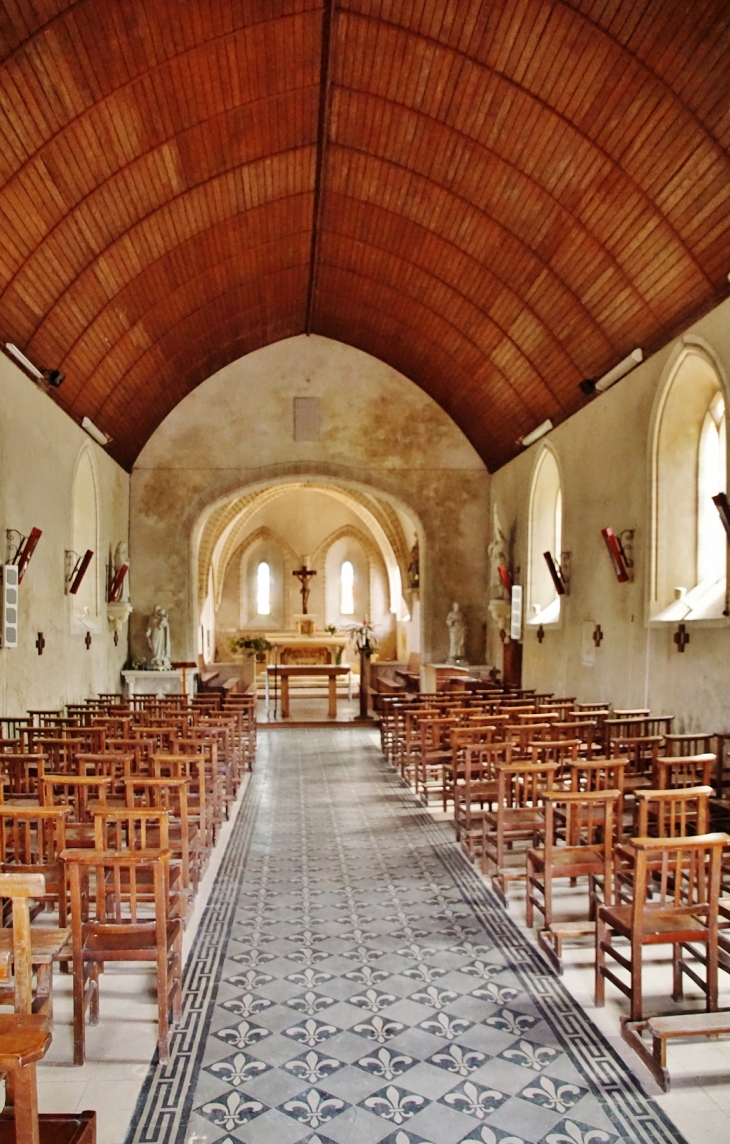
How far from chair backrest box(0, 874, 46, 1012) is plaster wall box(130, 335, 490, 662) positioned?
51.2 ft

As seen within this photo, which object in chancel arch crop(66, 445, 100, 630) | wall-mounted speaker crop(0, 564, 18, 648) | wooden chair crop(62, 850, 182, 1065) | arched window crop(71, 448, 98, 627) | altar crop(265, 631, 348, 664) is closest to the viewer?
wooden chair crop(62, 850, 182, 1065)

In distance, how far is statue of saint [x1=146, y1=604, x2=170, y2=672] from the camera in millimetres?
17922

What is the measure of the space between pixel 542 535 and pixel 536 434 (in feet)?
6.87

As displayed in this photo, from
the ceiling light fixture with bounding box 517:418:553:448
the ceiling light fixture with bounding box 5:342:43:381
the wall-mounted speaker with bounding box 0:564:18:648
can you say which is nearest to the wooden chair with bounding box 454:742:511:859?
the wall-mounted speaker with bounding box 0:564:18:648

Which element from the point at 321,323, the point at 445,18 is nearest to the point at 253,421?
the point at 321,323

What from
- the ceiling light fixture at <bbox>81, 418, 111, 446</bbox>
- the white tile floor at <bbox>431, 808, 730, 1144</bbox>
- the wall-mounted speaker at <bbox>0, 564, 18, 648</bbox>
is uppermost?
the ceiling light fixture at <bbox>81, 418, 111, 446</bbox>

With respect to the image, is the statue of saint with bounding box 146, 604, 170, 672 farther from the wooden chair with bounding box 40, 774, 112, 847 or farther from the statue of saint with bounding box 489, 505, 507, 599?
the wooden chair with bounding box 40, 774, 112, 847

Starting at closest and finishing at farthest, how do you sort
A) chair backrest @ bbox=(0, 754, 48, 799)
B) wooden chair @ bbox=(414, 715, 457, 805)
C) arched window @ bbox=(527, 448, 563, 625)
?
chair backrest @ bbox=(0, 754, 48, 799) < wooden chair @ bbox=(414, 715, 457, 805) < arched window @ bbox=(527, 448, 563, 625)

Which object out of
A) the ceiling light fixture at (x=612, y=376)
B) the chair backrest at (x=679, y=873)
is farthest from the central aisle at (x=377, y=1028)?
the ceiling light fixture at (x=612, y=376)

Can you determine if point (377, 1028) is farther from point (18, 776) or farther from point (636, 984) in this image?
point (18, 776)

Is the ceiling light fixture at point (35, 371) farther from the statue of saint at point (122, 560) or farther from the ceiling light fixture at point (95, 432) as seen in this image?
the statue of saint at point (122, 560)

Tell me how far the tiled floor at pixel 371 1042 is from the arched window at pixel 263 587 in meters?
25.3

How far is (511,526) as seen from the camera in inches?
715

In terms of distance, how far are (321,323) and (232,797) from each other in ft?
37.0
